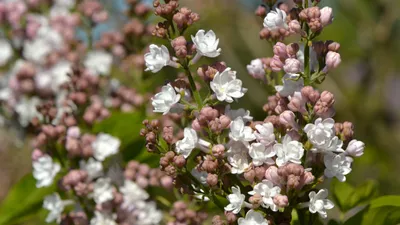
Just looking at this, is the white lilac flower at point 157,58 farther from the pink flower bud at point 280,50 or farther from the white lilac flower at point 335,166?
the white lilac flower at point 335,166

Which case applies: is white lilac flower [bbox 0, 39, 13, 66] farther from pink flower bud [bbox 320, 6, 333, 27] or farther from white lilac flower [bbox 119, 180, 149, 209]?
pink flower bud [bbox 320, 6, 333, 27]

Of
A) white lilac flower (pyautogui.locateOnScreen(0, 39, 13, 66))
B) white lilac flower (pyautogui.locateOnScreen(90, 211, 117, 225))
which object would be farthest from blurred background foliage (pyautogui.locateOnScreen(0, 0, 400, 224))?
white lilac flower (pyautogui.locateOnScreen(90, 211, 117, 225))

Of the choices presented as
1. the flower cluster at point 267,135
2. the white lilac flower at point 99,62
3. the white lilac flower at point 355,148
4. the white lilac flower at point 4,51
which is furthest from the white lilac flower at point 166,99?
the white lilac flower at point 4,51

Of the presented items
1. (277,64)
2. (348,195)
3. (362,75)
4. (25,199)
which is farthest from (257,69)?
(362,75)

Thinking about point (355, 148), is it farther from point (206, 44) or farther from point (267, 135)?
point (206, 44)

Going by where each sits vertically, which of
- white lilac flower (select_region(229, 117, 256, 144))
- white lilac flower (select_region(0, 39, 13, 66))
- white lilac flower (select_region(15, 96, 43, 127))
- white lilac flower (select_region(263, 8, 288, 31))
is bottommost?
white lilac flower (select_region(15, 96, 43, 127))

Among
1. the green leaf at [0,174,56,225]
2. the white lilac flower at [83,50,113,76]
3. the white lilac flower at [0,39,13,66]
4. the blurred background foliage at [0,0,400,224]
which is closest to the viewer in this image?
the green leaf at [0,174,56,225]
